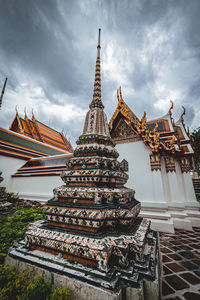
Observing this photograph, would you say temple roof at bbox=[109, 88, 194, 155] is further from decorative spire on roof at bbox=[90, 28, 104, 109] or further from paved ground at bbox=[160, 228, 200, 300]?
paved ground at bbox=[160, 228, 200, 300]

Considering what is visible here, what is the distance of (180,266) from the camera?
227 centimetres

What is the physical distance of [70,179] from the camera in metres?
2.03

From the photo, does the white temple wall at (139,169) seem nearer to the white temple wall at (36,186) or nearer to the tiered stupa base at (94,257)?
the white temple wall at (36,186)

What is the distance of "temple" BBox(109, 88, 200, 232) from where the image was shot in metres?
4.52

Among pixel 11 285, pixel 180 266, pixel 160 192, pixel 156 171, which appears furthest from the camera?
pixel 156 171

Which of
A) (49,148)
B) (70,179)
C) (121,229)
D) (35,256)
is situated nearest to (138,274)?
(121,229)

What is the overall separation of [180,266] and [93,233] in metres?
1.97

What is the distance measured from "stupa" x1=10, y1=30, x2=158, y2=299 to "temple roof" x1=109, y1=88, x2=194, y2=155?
3201 millimetres

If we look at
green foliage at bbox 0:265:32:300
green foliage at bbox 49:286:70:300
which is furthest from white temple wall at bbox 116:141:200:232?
green foliage at bbox 0:265:32:300

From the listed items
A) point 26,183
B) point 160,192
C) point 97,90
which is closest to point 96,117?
point 97,90

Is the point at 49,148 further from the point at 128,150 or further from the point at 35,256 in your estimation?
the point at 35,256

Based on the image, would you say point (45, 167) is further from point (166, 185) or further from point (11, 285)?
point (11, 285)

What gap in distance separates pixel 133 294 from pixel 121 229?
64 cm

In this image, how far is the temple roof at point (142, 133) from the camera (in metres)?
4.88
